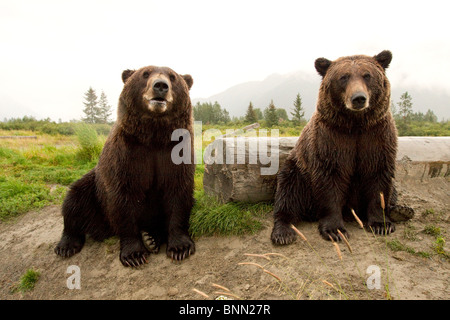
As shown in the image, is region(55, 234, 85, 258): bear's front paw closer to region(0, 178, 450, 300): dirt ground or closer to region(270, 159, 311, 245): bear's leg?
region(0, 178, 450, 300): dirt ground

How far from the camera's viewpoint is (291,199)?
3561 millimetres

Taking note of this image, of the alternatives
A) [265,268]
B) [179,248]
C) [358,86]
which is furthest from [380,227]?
[179,248]

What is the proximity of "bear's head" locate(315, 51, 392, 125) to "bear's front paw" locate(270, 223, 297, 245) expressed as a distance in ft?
4.34

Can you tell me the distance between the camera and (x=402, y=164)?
14.8 ft

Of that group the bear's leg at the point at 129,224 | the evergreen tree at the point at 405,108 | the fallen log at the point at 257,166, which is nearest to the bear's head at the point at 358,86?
the fallen log at the point at 257,166

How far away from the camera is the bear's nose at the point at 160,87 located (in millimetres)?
2861

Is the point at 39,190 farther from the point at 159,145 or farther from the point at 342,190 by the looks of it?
the point at 342,190

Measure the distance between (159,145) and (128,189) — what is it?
1.91 ft

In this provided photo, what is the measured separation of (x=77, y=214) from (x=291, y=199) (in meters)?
A: 2.60

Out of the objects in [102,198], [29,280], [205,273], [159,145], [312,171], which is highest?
[159,145]

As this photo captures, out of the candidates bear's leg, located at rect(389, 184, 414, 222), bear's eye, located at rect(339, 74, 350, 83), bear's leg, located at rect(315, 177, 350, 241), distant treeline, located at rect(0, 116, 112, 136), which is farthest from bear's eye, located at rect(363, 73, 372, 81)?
distant treeline, located at rect(0, 116, 112, 136)

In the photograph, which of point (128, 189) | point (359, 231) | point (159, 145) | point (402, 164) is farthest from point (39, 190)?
point (402, 164)

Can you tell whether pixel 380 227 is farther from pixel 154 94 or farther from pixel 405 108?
pixel 405 108

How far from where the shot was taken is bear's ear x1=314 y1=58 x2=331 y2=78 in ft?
10.8
